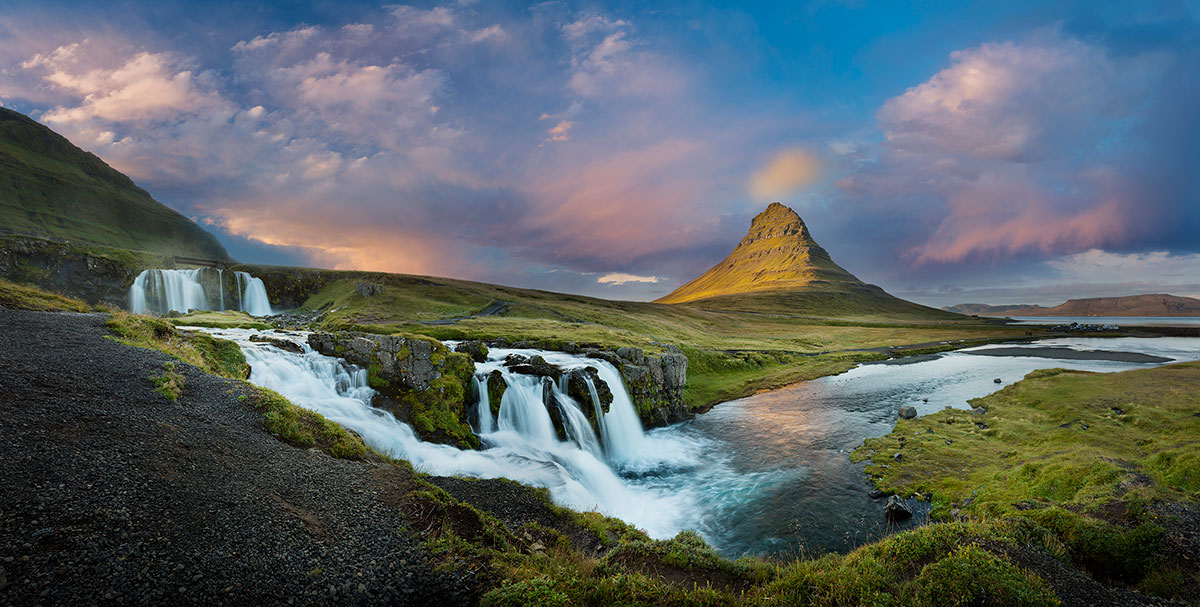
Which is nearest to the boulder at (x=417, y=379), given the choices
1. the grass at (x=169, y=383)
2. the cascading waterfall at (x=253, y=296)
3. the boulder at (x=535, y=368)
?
the boulder at (x=535, y=368)

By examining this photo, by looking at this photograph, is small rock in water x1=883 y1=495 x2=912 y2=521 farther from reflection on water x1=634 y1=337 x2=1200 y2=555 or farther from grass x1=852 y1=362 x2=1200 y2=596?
grass x1=852 y1=362 x2=1200 y2=596

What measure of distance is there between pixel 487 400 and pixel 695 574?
18600 millimetres

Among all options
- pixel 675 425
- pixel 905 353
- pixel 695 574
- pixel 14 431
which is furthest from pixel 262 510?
pixel 905 353

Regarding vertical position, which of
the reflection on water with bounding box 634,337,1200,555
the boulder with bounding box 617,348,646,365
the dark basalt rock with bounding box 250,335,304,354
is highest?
the dark basalt rock with bounding box 250,335,304,354

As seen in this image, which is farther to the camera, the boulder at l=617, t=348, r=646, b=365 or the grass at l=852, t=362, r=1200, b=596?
the boulder at l=617, t=348, r=646, b=365

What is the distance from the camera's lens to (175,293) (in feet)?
251

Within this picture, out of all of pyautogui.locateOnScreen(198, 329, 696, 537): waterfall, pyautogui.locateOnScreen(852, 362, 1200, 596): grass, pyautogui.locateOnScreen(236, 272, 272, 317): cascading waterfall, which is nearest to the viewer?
pyautogui.locateOnScreen(852, 362, 1200, 596): grass

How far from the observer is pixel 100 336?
16.8 m

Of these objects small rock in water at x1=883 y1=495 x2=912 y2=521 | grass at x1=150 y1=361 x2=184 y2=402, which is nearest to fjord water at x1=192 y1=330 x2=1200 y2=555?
small rock in water at x1=883 y1=495 x2=912 y2=521

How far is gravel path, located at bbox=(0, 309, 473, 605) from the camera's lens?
6.24 metres

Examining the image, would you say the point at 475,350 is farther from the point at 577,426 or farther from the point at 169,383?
the point at 169,383

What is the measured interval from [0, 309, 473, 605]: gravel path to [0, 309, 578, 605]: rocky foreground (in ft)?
0.09

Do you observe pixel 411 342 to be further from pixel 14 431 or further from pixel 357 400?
pixel 14 431

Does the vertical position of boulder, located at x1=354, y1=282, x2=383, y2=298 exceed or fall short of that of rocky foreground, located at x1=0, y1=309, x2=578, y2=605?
it exceeds it
